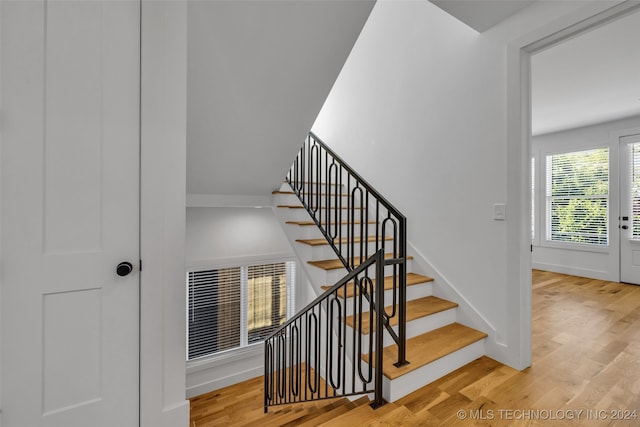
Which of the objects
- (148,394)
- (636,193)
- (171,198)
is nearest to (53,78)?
(171,198)

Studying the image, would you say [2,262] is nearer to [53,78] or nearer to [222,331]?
[53,78]

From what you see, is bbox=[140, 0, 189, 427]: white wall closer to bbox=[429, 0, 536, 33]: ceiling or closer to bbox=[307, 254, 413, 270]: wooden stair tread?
bbox=[307, 254, 413, 270]: wooden stair tread

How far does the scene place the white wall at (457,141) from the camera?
2.00 m

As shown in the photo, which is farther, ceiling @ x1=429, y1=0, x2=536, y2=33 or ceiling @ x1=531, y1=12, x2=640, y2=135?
ceiling @ x1=531, y1=12, x2=640, y2=135

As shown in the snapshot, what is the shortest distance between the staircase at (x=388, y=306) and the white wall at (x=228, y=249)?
1.26m

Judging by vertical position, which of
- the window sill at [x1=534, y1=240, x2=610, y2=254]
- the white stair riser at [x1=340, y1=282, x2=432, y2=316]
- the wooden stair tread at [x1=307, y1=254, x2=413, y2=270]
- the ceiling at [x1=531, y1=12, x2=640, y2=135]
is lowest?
the white stair riser at [x1=340, y1=282, x2=432, y2=316]

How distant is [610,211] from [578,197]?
48 centimetres

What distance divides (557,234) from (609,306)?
7.33ft

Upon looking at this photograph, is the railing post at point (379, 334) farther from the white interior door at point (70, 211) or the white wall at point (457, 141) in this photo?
the white interior door at point (70, 211)

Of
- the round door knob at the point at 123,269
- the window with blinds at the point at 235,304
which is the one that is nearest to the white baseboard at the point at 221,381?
the window with blinds at the point at 235,304

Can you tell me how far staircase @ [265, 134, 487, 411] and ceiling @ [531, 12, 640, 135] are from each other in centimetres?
226

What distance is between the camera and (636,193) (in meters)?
4.21

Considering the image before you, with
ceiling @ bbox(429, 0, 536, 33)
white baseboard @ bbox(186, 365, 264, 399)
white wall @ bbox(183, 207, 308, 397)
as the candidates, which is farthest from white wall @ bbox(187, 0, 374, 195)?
white baseboard @ bbox(186, 365, 264, 399)

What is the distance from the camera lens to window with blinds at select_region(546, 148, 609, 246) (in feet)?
15.1
